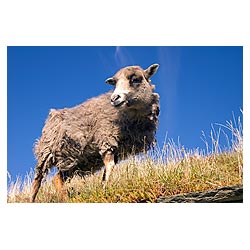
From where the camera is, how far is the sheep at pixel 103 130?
6562 millimetres

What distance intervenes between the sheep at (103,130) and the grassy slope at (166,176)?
236mm

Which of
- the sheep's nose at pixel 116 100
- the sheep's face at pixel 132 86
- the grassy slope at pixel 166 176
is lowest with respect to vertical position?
the grassy slope at pixel 166 176

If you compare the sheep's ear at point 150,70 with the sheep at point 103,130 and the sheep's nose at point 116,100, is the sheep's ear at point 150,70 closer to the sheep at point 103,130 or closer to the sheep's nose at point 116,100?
the sheep at point 103,130

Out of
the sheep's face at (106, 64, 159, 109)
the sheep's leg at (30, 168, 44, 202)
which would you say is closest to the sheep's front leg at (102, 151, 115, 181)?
the sheep's face at (106, 64, 159, 109)

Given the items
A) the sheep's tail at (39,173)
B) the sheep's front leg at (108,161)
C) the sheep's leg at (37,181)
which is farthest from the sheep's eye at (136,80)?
the sheep's leg at (37,181)

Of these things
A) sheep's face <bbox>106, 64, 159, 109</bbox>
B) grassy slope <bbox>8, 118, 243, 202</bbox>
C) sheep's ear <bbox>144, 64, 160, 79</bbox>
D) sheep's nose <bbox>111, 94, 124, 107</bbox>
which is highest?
sheep's ear <bbox>144, 64, 160, 79</bbox>

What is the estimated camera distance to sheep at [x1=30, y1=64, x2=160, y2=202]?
6562 mm

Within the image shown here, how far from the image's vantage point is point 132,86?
21.3ft

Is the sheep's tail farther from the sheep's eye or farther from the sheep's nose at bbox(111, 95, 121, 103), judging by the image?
the sheep's eye

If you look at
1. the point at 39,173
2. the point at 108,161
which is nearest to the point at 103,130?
the point at 108,161
